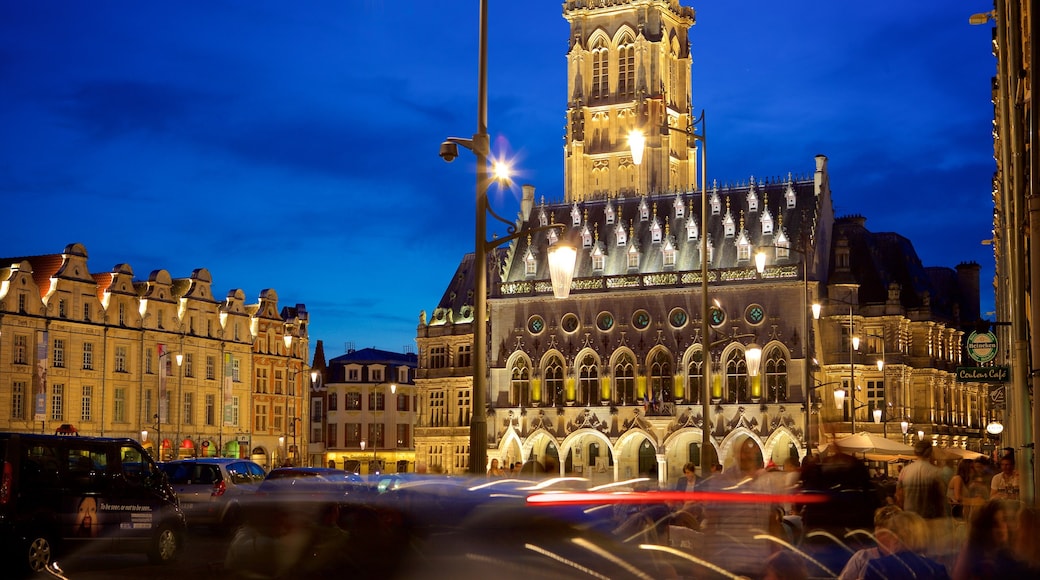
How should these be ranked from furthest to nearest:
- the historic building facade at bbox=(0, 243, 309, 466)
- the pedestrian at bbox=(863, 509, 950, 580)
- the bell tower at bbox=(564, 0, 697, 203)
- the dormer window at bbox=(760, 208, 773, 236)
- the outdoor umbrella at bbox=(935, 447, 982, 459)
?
the bell tower at bbox=(564, 0, 697, 203), the dormer window at bbox=(760, 208, 773, 236), the historic building facade at bbox=(0, 243, 309, 466), the outdoor umbrella at bbox=(935, 447, 982, 459), the pedestrian at bbox=(863, 509, 950, 580)

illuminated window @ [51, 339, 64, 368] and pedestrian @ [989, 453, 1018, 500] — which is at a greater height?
illuminated window @ [51, 339, 64, 368]

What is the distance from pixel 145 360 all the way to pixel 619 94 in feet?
127

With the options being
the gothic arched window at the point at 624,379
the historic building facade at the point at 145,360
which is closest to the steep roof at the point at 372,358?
the historic building facade at the point at 145,360

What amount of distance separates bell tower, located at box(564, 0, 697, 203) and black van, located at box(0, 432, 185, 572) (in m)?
71.7

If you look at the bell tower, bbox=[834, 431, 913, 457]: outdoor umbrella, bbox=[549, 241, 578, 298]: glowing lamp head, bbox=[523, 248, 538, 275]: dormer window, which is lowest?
bbox=[834, 431, 913, 457]: outdoor umbrella

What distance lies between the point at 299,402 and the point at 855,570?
81295 mm

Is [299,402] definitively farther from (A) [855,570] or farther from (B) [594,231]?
(A) [855,570]

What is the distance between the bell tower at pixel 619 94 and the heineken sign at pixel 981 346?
6605 cm

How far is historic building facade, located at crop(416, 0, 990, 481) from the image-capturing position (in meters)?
71.1

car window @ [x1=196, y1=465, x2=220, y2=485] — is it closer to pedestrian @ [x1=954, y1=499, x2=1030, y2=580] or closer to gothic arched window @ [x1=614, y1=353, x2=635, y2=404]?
pedestrian @ [x1=954, y1=499, x2=1030, y2=580]

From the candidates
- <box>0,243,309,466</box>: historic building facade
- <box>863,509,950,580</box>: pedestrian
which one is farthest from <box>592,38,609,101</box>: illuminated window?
<box>863,509,950,580</box>: pedestrian

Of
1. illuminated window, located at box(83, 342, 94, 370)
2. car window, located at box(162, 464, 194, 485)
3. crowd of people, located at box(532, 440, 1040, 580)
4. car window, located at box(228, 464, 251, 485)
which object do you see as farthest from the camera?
illuminated window, located at box(83, 342, 94, 370)

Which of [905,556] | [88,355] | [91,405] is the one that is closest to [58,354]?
[88,355]

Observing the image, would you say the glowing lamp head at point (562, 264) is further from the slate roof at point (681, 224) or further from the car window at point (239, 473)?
the slate roof at point (681, 224)
